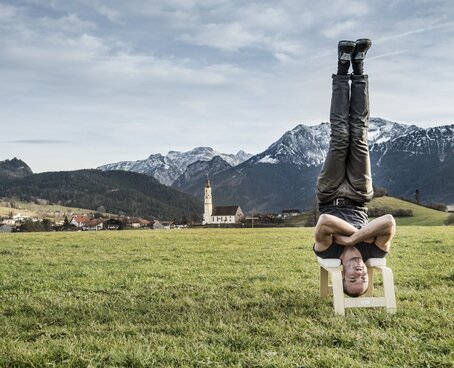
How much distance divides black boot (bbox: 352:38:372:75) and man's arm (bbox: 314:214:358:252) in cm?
329

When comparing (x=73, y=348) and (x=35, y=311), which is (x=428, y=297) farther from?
(x=35, y=311)

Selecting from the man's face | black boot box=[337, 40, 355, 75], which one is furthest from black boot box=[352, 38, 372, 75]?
the man's face

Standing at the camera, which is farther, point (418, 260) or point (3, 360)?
point (418, 260)

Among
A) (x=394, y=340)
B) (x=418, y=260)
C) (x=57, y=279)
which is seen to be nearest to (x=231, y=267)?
(x=57, y=279)

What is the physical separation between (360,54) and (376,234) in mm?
3847

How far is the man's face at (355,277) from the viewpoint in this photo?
9.62 m

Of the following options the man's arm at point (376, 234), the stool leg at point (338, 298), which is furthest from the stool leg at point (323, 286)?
the stool leg at point (338, 298)

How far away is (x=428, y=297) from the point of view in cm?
1032

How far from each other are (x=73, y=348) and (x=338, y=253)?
5476 mm

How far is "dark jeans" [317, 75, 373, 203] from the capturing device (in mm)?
10375

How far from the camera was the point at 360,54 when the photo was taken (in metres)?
10.4

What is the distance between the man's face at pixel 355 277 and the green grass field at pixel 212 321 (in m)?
0.47

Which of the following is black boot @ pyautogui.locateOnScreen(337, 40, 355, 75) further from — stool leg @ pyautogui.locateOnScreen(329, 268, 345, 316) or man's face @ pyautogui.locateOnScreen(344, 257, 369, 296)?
stool leg @ pyautogui.locateOnScreen(329, 268, 345, 316)

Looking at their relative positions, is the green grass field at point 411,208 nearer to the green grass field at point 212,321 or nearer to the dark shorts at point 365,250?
the green grass field at point 212,321
